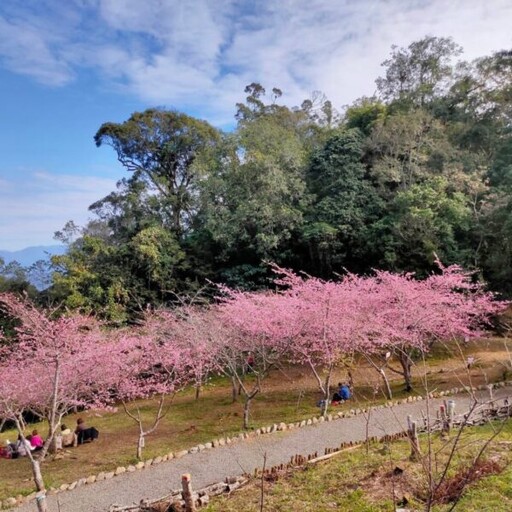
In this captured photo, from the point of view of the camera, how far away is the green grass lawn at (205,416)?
1062 cm

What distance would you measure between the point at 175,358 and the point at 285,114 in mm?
26608

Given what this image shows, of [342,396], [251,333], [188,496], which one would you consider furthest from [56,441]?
[342,396]

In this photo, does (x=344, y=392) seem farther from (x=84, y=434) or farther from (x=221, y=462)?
(x=84, y=434)

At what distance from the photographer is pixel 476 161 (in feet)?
78.4

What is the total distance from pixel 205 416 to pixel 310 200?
13187 mm

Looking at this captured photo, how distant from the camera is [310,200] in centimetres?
2417

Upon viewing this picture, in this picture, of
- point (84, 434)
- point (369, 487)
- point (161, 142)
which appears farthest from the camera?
point (161, 142)

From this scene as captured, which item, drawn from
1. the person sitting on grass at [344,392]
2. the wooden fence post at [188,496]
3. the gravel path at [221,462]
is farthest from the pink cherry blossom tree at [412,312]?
the wooden fence post at [188,496]

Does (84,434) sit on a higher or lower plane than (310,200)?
lower

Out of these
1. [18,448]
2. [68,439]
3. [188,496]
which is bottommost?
[18,448]

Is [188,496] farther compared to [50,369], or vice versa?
[50,369]

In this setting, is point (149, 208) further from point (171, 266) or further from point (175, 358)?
point (175, 358)

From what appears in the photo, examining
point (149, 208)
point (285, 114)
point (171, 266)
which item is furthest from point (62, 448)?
point (285, 114)

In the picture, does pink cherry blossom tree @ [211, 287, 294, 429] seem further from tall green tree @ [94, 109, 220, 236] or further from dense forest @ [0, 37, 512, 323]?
tall green tree @ [94, 109, 220, 236]
